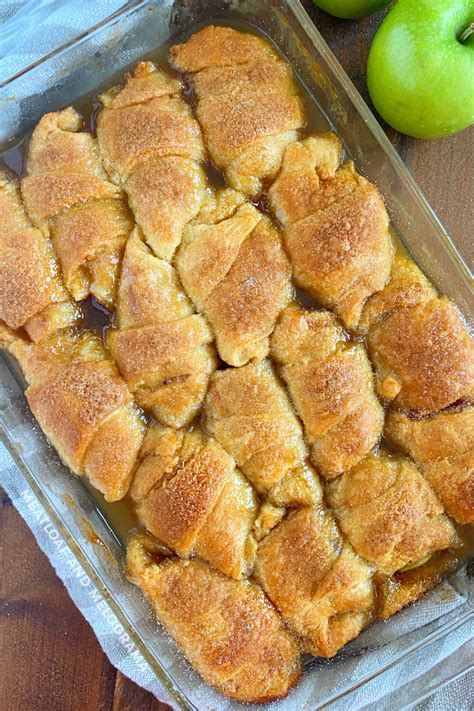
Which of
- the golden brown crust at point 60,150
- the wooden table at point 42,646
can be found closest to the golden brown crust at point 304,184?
the golden brown crust at point 60,150

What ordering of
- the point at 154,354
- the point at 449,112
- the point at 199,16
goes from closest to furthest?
the point at 154,354 < the point at 449,112 < the point at 199,16

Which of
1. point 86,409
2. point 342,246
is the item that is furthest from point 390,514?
point 86,409

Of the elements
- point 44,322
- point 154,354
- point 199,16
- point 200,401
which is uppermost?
point 199,16

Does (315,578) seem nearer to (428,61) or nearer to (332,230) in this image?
(332,230)

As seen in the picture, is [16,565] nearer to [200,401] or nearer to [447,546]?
[200,401]

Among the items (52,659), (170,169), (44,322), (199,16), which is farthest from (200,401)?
(199,16)

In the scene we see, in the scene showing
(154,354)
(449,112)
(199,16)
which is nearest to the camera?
(154,354)
